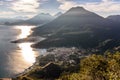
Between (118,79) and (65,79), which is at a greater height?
(118,79)

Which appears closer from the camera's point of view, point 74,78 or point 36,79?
point 74,78

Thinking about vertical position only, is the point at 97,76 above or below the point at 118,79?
below

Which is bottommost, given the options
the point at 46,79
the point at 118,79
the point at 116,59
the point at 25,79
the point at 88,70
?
the point at 46,79

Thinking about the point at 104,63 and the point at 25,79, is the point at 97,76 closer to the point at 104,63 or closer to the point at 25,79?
the point at 104,63

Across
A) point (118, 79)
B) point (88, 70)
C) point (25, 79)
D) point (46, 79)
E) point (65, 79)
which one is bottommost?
point (46, 79)

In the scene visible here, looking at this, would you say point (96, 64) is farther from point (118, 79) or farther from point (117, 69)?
point (118, 79)

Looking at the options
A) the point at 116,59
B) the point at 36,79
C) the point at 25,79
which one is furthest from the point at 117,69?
the point at 36,79

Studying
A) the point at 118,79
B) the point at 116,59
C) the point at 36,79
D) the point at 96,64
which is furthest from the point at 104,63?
the point at 36,79

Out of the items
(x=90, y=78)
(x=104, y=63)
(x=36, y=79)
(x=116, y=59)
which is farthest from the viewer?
(x=36, y=79)

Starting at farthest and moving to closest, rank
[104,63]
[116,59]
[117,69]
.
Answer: [104,63]
[116,59]
[117,69]
